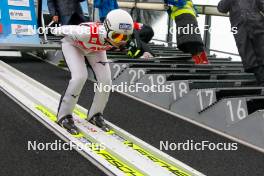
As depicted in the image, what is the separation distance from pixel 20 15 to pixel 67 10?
7.27 feet

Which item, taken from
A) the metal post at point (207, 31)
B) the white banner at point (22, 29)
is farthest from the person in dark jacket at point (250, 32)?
the white banner at point (22, 29)

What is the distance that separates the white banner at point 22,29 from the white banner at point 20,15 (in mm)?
161

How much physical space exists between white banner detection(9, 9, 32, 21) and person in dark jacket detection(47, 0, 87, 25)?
1.85m

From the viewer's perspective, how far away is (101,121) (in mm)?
4750

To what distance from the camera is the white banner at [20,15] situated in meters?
8.79

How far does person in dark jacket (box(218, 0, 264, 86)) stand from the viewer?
5629 mm

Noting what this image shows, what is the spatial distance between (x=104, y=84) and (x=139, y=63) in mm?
2725

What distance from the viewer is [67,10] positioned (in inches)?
275

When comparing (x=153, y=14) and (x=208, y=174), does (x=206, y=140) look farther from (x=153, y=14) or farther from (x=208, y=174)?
(x=153, y=14)

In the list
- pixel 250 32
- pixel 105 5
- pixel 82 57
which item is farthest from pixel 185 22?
pixel 82 57

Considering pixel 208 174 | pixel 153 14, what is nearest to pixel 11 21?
pixel 153 14

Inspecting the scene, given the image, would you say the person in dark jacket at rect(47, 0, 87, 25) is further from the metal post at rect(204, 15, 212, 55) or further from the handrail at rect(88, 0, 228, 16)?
the metal post at rect(204, 15, 212, 55)

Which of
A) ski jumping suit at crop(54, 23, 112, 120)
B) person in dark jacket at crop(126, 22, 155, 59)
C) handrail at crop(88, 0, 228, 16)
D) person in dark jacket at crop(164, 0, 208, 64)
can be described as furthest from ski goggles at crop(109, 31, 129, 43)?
handrail at crop(88, 0, 228, 16)

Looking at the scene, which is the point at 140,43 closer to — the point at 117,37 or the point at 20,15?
the point at 20,15
